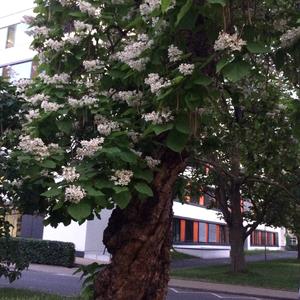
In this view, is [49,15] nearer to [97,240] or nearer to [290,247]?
[97,240]

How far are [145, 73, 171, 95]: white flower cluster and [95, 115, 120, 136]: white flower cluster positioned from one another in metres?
0.55

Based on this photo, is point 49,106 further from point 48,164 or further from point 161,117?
point 161,117

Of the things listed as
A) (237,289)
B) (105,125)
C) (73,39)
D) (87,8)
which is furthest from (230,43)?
(237,289)

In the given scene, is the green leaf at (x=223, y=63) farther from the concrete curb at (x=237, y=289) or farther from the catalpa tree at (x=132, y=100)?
the concrete curb at (x=237, y=289)

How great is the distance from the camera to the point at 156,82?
4.47 meters

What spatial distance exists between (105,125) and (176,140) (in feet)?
2.36

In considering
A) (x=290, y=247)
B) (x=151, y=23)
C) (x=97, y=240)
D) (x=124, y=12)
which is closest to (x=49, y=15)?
(x=124, y=12)

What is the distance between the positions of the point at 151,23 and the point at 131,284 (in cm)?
266

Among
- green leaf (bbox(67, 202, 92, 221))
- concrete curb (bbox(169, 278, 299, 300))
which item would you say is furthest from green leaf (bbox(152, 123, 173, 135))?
concrete curb (bbox(169, 278, 299, 300))

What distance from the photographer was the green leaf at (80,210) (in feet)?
13.0

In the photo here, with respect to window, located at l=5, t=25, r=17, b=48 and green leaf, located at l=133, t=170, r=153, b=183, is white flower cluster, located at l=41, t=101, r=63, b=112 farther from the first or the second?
window, located at l=5, t=25, r=17, b=48

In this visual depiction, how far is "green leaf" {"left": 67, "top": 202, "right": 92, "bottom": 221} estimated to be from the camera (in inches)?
156

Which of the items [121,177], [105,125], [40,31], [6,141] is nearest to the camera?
[121,177]

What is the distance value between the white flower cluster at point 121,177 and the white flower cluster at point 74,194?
1.10ft
